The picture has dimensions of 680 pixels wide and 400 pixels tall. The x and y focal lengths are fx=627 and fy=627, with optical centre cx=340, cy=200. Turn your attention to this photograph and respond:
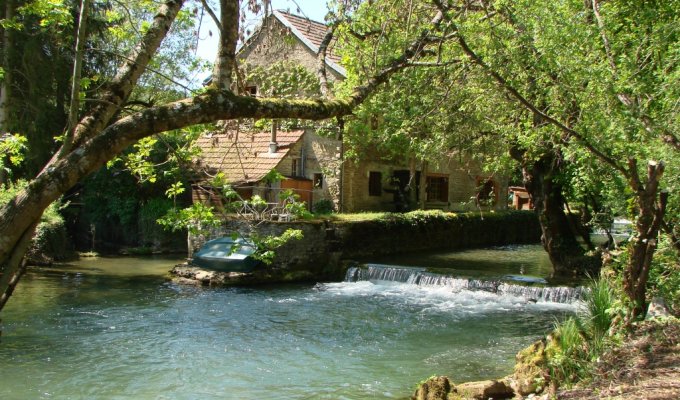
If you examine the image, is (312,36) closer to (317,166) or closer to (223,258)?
(317,166)

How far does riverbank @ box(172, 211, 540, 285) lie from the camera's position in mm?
17734

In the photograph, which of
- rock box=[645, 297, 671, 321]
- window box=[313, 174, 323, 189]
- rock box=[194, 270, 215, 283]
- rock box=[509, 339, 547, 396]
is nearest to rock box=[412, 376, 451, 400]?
rock box=[509, 339, 547, 396]

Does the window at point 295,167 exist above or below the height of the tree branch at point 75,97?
above

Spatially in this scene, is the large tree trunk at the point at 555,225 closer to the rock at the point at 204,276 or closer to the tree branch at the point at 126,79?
the rock at the point at 204,276

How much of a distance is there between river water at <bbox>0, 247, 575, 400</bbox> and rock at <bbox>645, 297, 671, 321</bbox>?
2772 millimetres

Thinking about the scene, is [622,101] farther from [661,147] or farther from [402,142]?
[402,142]

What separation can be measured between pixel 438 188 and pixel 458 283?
46.6 feet

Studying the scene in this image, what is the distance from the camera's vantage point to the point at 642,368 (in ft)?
18.3

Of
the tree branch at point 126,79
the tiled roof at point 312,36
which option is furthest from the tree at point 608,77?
the tiled roof at point 312,36

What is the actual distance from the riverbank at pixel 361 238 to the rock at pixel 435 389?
828 centimetres

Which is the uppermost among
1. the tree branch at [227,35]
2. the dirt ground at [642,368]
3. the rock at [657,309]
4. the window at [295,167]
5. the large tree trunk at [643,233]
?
the window at [295,167]

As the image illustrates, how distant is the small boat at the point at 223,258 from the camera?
55.6ft

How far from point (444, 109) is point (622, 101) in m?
3.71

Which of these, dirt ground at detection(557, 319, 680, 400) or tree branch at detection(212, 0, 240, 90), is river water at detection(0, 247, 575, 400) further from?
tree branch at detection(212, 0, 240, 90)
